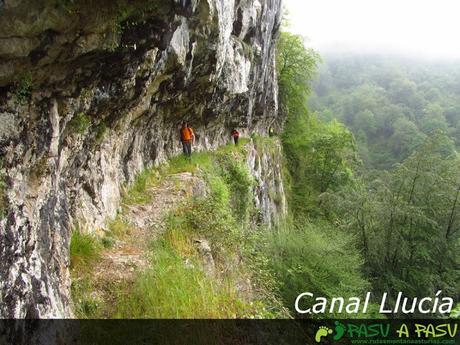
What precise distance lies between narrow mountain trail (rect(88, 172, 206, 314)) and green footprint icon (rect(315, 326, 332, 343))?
165 inches

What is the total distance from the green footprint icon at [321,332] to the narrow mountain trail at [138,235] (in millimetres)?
4179

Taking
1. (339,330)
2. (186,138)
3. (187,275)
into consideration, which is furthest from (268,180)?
(187,275)

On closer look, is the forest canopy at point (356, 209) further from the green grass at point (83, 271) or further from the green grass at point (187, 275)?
the green grass at point (83, 271)

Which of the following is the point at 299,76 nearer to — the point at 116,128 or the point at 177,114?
the point at 177,114

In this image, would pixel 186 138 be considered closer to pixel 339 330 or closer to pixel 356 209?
pixel 339 330

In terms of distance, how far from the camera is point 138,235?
7145mm

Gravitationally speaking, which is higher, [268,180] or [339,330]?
[268,180]

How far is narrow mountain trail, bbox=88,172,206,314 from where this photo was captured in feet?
17.6

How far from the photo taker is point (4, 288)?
136 inches

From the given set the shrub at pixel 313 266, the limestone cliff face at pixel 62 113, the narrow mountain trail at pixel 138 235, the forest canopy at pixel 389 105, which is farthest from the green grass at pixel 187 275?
the forest canopy at pixel 389 105

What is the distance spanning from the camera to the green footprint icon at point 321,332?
27.3 feet

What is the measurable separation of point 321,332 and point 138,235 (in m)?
4.86

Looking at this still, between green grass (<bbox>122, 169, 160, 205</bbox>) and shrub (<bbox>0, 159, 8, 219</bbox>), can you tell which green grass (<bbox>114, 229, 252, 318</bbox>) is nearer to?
shrub (<bbox>0, 159, 8, 219</bbox>)

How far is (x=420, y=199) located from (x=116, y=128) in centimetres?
1640
